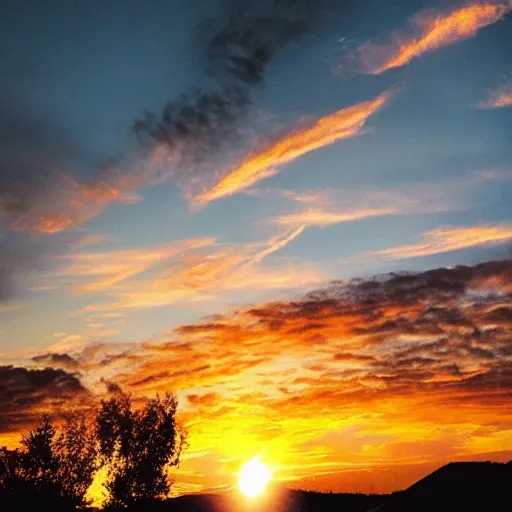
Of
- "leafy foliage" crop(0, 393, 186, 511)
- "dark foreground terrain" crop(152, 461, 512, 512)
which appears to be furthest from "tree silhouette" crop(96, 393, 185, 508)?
"dark foreground terrain" crop(152, 461, 512, 512)

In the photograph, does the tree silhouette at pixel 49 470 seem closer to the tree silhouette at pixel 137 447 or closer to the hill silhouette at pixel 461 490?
the tree silhouette at pixel 137 447

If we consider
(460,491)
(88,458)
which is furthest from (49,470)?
(460,491)

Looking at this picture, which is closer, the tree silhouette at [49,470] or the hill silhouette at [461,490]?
the hill silhouette at [461,490]

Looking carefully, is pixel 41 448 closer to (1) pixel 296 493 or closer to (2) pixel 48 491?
(2) pixel 48 491

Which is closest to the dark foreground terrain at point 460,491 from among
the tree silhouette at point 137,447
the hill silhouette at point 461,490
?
the hill silhouette at point 461,490

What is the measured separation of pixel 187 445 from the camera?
242ft

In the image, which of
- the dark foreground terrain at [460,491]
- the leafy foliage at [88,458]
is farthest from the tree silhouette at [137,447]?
the dark foreground terrain at [460,491]

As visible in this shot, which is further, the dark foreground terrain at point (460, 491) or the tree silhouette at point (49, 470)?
the tree silhouette at point (49, 470)

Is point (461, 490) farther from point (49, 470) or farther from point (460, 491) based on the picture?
point (49, 470)

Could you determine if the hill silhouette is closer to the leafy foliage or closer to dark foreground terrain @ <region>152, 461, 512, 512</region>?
dark foreground terrain @ <region>152, 461, 512, 512</region>

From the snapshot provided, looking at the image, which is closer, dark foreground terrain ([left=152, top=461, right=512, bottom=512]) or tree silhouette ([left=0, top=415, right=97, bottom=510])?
dark foreground terrain ([left=152, top=461, right=512, bottom=512])

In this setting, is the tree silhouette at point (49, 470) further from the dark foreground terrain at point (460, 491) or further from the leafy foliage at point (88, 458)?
the dark foreground terrain at point (460, 491)

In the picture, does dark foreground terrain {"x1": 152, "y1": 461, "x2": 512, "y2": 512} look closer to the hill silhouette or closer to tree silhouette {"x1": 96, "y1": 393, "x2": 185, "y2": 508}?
the hill silhouette

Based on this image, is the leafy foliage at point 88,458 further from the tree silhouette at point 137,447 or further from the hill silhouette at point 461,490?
the hill silhouette at point 461,490
